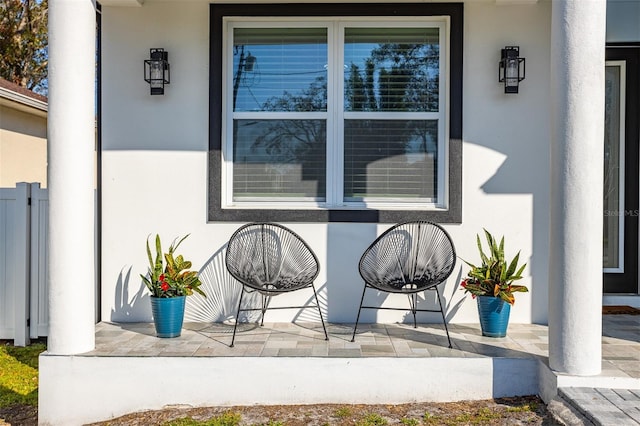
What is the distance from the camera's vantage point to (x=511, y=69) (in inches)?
158

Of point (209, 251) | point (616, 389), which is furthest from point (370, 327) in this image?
point (616, 389)

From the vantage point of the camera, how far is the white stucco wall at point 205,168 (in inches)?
163

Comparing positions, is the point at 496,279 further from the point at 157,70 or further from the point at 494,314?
the point at 157,70

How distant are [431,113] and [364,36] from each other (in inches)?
33.5

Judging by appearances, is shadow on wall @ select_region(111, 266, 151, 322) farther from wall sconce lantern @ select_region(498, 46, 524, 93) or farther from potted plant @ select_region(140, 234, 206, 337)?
wall sconce lantern @ select_region(498, 46, 524, 93)

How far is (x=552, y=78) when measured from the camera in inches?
117

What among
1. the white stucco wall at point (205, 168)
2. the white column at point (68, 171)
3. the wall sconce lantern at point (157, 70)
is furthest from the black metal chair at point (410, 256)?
the wall sconce lantern at point (157, 70)

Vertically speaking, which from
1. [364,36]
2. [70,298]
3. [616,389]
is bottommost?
[616,389]

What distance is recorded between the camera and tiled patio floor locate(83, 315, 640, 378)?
3.28 meters

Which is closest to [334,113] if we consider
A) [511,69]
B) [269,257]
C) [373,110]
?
[373,110]

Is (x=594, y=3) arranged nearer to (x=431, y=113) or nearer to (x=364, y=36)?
(x=431, y=113)

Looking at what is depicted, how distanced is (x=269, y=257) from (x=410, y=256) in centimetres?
113

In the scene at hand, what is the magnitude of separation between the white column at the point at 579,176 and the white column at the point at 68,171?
2828mm

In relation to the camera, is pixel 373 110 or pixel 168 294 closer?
pixel 168 294
